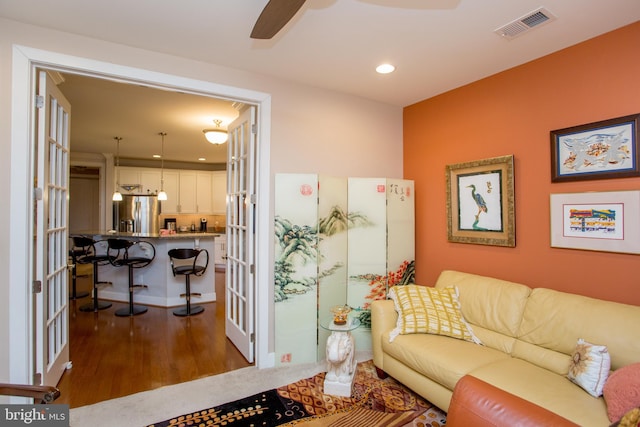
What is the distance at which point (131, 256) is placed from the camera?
16.6 ft

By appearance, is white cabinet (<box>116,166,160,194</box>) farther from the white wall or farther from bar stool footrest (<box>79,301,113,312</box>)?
the white wall

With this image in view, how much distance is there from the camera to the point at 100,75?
238 centimetres

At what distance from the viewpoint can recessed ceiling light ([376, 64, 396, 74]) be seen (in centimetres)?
279

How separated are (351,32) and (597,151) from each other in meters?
1.91

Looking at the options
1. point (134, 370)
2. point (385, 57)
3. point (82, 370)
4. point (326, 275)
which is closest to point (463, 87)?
point (385, 57)

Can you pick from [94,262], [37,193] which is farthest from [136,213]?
[37,193]

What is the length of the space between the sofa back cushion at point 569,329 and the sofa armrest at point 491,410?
38.9 inches

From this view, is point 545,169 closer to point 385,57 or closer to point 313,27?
point 385,57

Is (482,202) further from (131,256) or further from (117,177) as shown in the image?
(117,177)

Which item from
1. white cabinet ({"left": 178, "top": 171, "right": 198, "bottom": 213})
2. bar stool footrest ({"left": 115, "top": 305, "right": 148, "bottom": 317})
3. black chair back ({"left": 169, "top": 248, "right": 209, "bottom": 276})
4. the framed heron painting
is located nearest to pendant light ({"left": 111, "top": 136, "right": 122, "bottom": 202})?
white cabinet ({"left": 178, "top": 171, "right": 198, "bottom": 213})

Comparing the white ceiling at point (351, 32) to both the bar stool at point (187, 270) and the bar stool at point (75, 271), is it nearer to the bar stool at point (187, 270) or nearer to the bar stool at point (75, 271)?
the bar stool at point (187, 270)

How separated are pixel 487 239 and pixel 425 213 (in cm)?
76

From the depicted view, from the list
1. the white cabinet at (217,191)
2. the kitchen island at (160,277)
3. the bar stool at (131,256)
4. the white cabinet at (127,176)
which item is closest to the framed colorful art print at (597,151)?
the kitchen island at (160,277)

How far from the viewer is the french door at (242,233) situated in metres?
3.07
